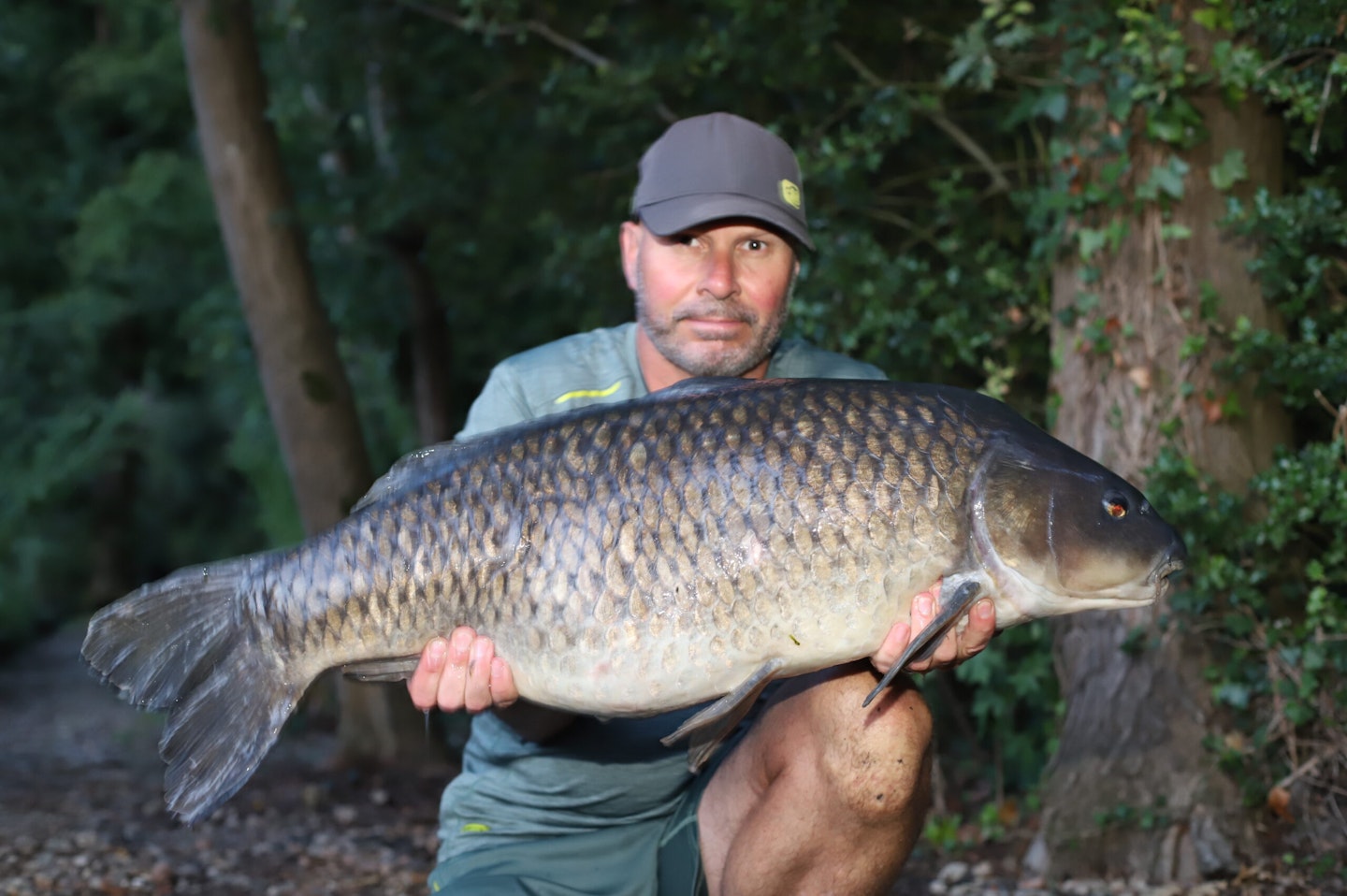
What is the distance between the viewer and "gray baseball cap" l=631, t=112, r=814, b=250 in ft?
8.64

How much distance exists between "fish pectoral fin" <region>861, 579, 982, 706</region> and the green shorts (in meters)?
0.76

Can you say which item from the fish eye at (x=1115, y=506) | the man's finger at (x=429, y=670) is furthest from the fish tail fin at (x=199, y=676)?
the fish eye at (x=1115, y=506)

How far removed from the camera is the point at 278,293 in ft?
20.1

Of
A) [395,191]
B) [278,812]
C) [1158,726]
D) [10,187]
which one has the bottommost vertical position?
[278,812]

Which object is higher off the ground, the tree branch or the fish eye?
the tree branch

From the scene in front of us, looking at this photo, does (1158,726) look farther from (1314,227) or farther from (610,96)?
(610,96)

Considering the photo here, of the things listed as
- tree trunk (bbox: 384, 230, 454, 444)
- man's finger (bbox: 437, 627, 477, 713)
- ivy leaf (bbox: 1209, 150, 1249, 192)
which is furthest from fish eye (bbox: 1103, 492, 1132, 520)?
tree trunk (bbox: 384, 230, 454, 444)

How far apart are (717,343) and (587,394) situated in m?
0.27

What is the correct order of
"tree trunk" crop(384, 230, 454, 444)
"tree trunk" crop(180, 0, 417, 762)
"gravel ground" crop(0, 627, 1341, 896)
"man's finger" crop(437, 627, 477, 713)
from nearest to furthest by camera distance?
"man's finger" crop(437, 627, 477, 713), "gravel ground" crop(0, 627, 1341, 896), "tree trunk" crop(180, 0, 417, 762), "tree trunk" crop(384, 230, 454, 444)

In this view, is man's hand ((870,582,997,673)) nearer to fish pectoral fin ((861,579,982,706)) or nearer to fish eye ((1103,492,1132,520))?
fish pectoral fin ((861,579,982,706))

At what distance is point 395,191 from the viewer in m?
6.74

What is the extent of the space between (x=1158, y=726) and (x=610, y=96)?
2.72 metres

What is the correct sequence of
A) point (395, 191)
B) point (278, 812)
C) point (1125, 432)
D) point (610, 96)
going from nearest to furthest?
1. point (1125, 432)
2. point (610, 96)
3. point (278, 812)
4. point (395, 191)

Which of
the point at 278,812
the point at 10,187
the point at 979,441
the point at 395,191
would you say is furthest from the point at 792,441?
the point at 10,187
